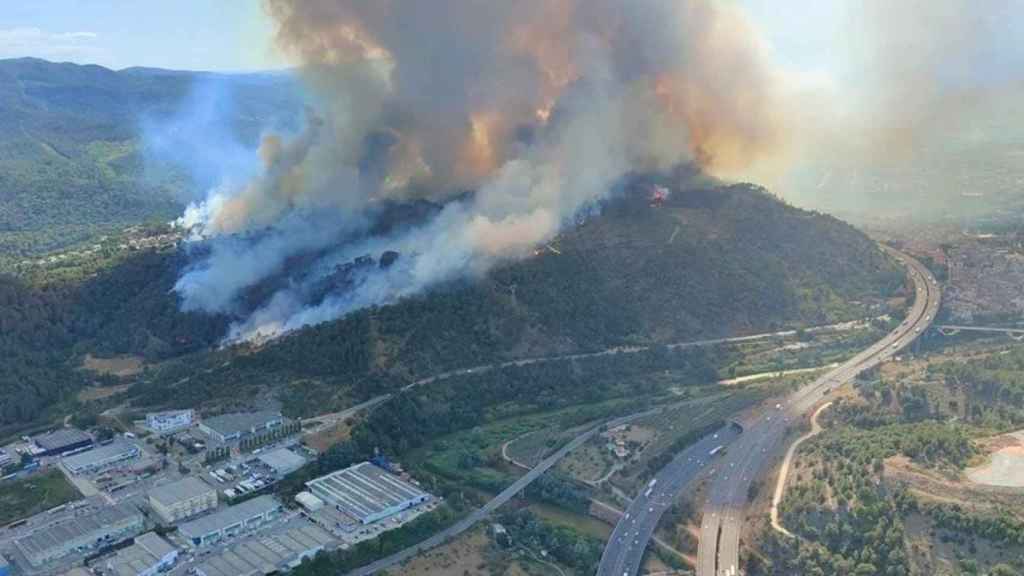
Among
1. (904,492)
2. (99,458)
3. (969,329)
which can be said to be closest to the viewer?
(904,492)

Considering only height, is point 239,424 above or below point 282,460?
above

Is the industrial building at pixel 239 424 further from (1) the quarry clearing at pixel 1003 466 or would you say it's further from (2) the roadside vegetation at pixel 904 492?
(1) the quarry clearing at pixel 1003 466

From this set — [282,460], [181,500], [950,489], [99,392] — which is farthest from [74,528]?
[950,489]

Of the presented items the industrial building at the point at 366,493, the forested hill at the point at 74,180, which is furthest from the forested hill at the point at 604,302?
the forested hill at the point at 74,180

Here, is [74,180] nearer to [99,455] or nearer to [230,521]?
[99,455]

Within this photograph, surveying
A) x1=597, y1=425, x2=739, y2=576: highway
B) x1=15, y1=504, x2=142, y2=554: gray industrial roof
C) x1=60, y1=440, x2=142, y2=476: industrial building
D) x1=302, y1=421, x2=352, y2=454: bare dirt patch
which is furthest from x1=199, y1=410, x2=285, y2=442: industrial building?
x1=597, y1=425, x2=739, y2=576: highway

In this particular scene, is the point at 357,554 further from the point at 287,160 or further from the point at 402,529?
the point at 287,160

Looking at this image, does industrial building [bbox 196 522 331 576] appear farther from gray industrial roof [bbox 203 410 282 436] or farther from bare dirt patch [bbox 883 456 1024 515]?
bare dirt patch [bbox 883 456 1024 515]
